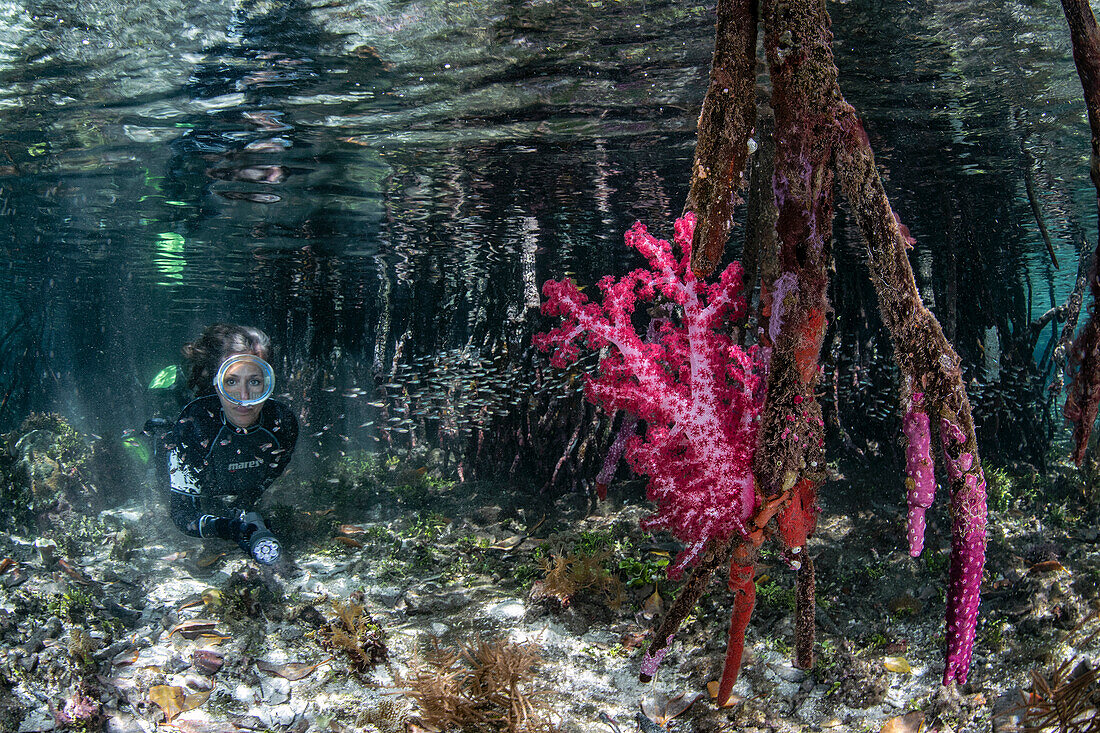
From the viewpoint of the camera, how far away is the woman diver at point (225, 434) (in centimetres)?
716

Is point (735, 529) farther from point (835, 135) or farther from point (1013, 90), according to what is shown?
point (1013, 90)

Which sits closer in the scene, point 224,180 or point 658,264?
point 658,264

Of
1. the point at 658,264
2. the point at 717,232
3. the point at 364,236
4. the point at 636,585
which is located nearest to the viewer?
the point at 717,232

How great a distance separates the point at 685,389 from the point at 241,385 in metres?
5.91

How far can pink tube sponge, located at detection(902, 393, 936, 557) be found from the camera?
8.20 feet

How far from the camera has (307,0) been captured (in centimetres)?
586

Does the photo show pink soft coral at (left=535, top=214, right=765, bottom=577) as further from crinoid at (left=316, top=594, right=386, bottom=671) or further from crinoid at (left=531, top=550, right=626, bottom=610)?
crinoid at (left=316, top=594, right=386, bottom=671)

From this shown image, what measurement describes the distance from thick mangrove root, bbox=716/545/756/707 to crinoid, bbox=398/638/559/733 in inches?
52.4

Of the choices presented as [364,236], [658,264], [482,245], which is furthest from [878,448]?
[364,236]

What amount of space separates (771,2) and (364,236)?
46.7 ft

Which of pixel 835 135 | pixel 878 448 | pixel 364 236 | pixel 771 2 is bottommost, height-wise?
pixel 878 448

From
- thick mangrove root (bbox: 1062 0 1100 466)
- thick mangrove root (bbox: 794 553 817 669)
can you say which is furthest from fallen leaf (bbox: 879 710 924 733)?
thick mangrove root (bbox: 1062 0 1100 466)

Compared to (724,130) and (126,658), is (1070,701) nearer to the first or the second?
(724,130)

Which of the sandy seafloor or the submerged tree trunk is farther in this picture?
the sandy seafloor
